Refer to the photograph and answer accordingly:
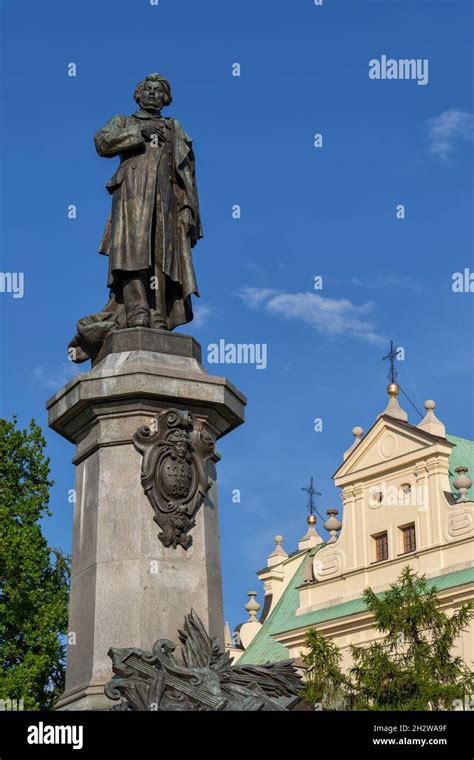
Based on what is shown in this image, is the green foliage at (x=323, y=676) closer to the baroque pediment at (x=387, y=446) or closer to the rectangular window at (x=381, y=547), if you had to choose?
the baroque pediment at (x=387, y=446)

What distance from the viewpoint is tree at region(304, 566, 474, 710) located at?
22.1 metres

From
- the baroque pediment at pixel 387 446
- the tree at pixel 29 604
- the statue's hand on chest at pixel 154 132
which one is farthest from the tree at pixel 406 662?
the baroque pediment at pixel 387 446

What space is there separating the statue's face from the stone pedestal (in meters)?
1.85

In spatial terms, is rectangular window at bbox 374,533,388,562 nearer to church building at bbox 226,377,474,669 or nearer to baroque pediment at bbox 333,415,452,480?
church building at bbox 226,377,474,669

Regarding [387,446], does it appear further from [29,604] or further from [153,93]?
[153,93]

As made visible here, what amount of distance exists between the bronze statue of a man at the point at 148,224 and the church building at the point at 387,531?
2756 cm

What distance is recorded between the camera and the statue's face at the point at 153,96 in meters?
11.2

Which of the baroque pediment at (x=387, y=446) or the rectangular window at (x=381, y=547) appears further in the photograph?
the rectangular window at (x=381, y=547)

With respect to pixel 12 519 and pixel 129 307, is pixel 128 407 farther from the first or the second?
pixel 12 519

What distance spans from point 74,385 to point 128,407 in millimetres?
447

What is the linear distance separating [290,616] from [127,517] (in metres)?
36.0

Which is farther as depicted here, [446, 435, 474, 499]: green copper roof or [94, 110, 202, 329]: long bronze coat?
[446, 435, 474, 499]: green copper roof

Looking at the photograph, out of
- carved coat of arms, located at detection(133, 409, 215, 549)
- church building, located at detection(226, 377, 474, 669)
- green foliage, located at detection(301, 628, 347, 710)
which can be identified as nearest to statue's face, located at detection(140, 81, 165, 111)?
carved coat of arms, located at detection(133, 409, 215, 549)

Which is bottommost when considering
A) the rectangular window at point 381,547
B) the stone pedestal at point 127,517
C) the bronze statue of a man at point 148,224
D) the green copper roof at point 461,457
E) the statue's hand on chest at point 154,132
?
the stone pedestal at point 127,517
